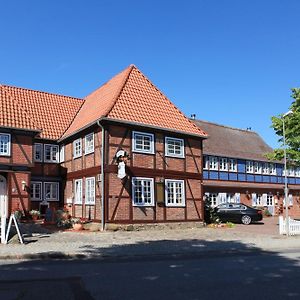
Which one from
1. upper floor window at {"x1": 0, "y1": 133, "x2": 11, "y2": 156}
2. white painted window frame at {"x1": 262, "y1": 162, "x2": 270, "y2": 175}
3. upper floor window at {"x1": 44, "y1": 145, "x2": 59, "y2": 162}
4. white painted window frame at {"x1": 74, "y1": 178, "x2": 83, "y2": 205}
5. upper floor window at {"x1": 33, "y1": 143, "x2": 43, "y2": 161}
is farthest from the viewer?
white painted window frame at {"x1": 262, "y1": 162, "x2": 270, "y2": 175}

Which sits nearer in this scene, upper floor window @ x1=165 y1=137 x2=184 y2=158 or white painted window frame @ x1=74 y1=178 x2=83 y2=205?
upper floor window @ x1=165 y1=137 x2=184 y2=158

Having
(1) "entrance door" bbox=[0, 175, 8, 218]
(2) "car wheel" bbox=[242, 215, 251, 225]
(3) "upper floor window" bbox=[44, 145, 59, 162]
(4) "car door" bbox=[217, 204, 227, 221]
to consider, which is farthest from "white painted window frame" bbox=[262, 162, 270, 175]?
(1) "entrance door" bbox=[0, 175, 8, 218]

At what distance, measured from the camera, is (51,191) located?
27.3 m

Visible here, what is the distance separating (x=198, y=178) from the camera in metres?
25.2

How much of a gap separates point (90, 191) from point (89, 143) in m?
2.68

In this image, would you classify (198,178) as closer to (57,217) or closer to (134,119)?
(134,119)

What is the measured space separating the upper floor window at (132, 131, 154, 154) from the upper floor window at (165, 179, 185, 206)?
6.84ft

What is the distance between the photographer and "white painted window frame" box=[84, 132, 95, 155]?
75.7ft

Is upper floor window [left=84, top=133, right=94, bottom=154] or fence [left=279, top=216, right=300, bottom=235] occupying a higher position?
upper floor window [left=84, top=133, right=94, bottom=154]

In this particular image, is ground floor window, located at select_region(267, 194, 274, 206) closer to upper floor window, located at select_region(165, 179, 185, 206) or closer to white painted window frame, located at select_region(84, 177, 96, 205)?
upper floor window, located at select_region(165, 179, 185, 206)

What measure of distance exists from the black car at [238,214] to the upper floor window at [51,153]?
11149mm

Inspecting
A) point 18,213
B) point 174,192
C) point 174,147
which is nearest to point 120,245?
point 174,192

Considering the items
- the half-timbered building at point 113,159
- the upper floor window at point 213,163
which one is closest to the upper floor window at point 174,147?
the half-timbered building at point 113,159

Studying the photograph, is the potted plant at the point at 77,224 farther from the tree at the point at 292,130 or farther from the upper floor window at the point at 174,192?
the tree at the point at 292,130
